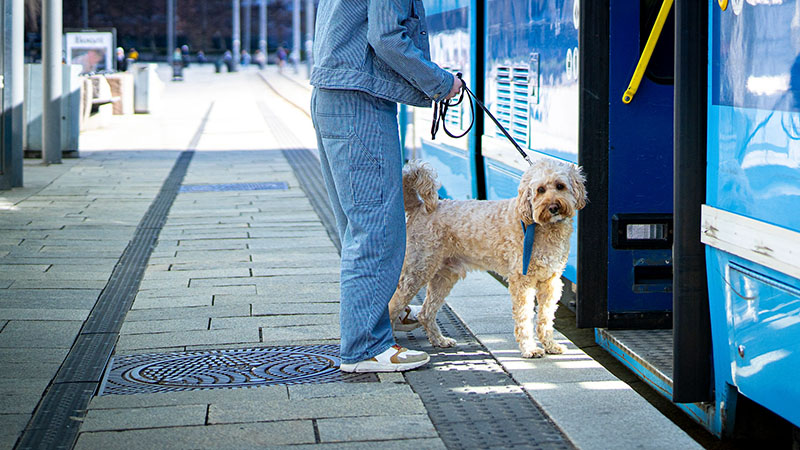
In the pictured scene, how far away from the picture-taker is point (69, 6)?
9600 cm

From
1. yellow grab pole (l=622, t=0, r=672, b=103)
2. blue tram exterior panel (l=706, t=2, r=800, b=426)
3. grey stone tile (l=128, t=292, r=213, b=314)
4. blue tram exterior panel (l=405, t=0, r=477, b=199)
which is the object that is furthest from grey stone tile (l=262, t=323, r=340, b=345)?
blue tram exterior panel (l=405, t=0, r=477, b=199)

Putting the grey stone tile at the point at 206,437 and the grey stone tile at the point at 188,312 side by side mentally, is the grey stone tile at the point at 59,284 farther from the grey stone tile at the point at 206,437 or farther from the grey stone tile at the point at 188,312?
the grey stone tile at the point at 206,437

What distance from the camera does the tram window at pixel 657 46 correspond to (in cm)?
507

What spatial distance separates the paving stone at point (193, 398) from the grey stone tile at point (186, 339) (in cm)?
89

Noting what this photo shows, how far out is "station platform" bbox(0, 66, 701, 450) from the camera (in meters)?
4.02

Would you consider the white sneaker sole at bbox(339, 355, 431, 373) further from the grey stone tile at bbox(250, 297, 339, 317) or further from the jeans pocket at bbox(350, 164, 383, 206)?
the grey stone tile at bbox(250, 297, 339, 317)

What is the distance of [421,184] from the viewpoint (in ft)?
17.1

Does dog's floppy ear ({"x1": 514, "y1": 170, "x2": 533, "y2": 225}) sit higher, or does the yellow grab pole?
the yellow grab pole

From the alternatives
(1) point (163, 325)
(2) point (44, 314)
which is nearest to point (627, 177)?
(1) point (163, 325)

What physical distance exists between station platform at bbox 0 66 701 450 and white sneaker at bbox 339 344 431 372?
36 millimetres

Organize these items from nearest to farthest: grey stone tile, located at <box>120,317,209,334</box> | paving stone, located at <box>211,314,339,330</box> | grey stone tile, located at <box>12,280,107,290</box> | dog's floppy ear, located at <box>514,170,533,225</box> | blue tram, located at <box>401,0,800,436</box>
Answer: blue tram, located at <box>401,0,800,436</box> → dog's floppy ear, located at <box>514,170,533,225</box> → grey stone tile, located at <box>120,317,209,334</box> → paving stone, located at <box>211,314,339,330</box> → grey stone tile, located at <box>12,280,107,290</box>

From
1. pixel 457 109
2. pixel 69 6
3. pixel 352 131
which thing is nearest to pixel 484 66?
pixel 457 109

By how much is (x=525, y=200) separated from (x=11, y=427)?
2.33m

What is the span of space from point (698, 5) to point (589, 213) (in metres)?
1.52
